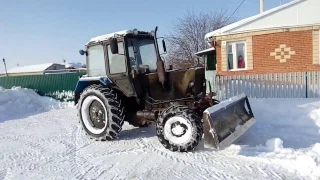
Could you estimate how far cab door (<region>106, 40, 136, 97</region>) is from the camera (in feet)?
17.8

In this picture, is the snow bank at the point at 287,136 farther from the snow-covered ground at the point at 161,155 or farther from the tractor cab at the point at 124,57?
the tractor cab at the point at 124,57

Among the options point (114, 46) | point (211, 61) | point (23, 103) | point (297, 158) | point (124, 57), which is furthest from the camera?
point (211, 61)

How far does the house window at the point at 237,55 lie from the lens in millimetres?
12344

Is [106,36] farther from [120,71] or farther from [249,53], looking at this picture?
[249,53]

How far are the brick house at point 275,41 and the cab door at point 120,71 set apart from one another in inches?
303

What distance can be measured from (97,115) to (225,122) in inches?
112

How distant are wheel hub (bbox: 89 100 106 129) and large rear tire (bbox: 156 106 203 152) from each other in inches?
65.8

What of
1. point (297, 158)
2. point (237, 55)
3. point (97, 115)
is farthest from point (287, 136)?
point (237, 55)

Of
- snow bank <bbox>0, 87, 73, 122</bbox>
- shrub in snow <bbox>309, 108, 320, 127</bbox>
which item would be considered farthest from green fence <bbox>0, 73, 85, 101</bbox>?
shrub in snow <bbox>309, 108, 320, 127</bbox>

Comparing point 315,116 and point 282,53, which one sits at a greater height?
point 282,53

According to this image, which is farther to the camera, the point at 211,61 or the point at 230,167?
the point at 211,61

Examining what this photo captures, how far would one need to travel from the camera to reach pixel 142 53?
577cm

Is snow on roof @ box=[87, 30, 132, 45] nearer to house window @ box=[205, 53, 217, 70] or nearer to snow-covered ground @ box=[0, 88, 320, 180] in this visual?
snow-covered ground @ box=[0, 88, 320, 180]

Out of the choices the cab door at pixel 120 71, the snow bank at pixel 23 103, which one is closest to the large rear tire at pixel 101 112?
the cab door at pixel 120 71
